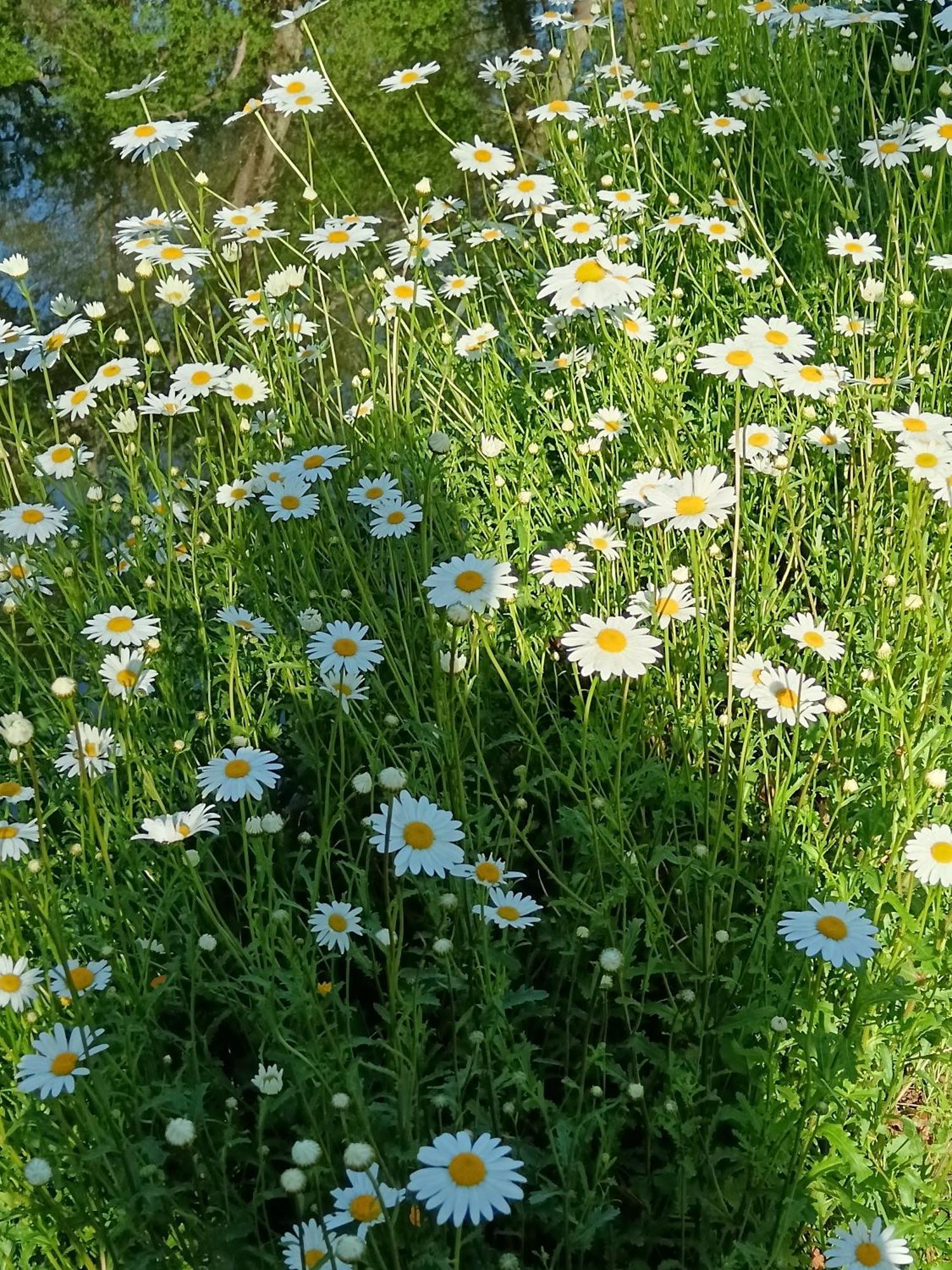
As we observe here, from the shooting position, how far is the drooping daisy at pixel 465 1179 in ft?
3.43

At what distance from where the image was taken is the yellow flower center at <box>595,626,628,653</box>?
5.24 feet

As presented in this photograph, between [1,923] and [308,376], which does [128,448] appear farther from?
[308,376]

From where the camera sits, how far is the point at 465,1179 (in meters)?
1.08

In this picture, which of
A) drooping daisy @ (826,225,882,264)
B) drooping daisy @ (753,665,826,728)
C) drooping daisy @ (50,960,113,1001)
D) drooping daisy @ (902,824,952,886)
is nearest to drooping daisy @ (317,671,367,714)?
drooping daisy @ (50,960,113,1001)

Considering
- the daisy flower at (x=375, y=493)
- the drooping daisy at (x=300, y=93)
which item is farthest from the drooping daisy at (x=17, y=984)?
the drooping daisy at (x=300, y=93)

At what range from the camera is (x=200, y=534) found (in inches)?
94.9

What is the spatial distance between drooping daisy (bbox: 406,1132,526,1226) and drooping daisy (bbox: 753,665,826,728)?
731 millimetres

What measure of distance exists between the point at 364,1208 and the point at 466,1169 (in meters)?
0.11

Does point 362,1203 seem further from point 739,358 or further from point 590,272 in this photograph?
point 590,272

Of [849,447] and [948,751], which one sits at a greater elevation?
[849,447]

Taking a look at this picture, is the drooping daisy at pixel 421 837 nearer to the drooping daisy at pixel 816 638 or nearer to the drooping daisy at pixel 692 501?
the drooping daisy at pixel 692 501

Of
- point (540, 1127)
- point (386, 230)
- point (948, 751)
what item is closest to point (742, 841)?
point (948, 751)

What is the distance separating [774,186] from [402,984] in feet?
8.56

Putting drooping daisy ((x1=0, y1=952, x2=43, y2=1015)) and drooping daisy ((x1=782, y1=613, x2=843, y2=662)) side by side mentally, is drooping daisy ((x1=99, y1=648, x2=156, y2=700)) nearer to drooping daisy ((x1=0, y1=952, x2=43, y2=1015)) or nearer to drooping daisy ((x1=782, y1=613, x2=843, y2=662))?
drooping daisy ((x1=0, y1=952, x2=43, y2=1015))
